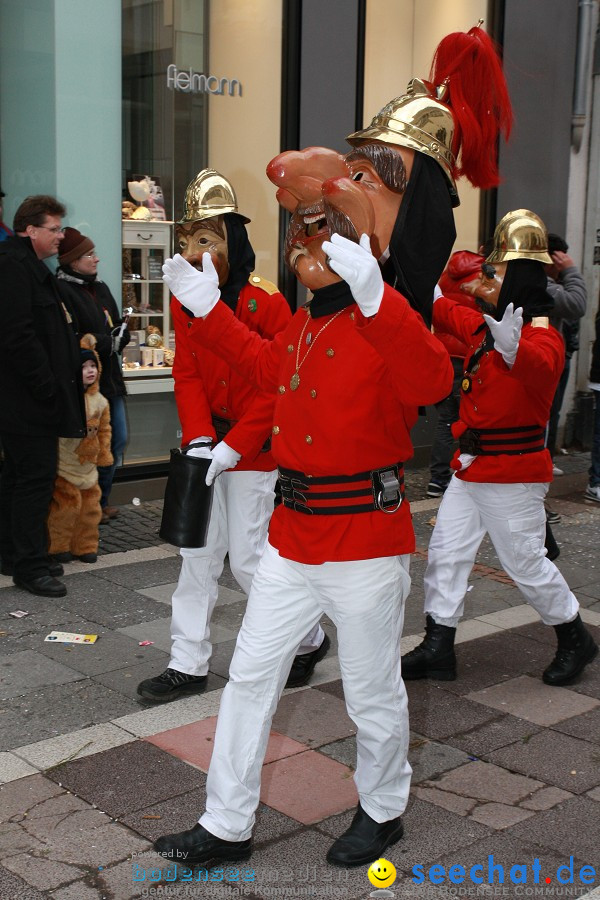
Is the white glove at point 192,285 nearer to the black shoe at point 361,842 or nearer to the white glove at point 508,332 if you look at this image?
the white glove at point 508,332

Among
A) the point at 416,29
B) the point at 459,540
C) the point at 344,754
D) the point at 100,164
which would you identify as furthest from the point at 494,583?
the point at 416,29

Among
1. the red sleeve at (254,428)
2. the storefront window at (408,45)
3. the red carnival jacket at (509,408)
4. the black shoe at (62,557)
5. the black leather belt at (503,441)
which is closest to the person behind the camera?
the red sleeve at (254,428)

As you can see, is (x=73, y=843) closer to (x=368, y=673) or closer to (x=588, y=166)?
(x=368, y=673)

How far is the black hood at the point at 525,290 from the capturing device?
16.6ft

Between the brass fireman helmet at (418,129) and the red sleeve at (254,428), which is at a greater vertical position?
the brass fireman helmet at (418,129)

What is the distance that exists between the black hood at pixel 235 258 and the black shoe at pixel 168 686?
1.58 m

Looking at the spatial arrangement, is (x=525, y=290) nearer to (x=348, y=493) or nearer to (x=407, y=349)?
(x=348, y=493)

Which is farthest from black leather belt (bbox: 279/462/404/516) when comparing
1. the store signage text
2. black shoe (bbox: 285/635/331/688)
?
the store signage text

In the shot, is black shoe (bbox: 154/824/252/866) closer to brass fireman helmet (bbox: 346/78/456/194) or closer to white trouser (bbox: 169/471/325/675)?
white trouser (bbox: 169/471/325/675)

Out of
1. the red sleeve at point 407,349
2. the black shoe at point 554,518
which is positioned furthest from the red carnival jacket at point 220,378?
the black shoe at point 554,518

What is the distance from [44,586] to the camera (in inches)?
246

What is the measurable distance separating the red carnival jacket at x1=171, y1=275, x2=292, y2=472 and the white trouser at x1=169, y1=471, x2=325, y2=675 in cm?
10

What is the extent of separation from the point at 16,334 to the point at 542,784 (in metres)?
3.66

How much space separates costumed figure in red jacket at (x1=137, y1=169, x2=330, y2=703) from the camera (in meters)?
4.68
